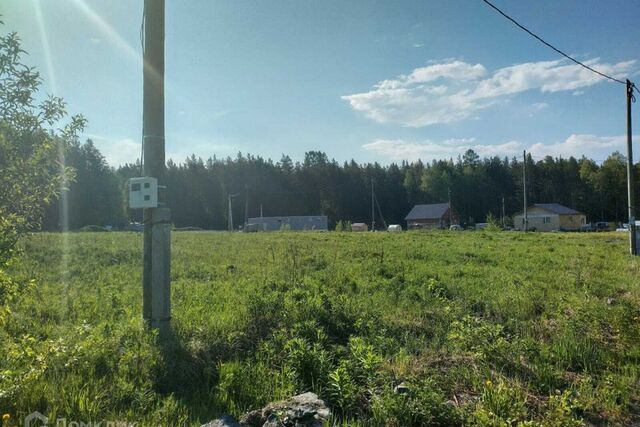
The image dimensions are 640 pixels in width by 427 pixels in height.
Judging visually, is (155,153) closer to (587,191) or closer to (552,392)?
(552,392)

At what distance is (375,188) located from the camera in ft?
333

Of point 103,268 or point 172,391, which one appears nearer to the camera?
point 172,391

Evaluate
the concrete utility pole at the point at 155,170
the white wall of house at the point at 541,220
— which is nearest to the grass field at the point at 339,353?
the concrete utility pole at the point at 155,170

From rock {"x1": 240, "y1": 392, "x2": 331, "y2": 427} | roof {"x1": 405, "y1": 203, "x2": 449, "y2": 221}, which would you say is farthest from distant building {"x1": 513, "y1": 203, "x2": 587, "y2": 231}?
rock {"x1": 240, "y1": 392, "x2": 331, "y2": 427}

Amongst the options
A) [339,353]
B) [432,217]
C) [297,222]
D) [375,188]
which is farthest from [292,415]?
[375,188]

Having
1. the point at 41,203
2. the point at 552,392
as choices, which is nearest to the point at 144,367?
the point at 41,203

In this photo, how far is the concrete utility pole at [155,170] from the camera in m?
5.13

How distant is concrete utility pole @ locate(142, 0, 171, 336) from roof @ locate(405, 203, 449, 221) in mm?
78924

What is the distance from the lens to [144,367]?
4289 millimetres

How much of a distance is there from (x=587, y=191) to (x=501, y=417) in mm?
103831

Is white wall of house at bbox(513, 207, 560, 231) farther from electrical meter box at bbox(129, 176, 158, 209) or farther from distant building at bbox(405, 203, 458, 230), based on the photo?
electrical meter box at bbox(129, 176, 158, 209)

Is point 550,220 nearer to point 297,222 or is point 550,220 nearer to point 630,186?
point 297,222

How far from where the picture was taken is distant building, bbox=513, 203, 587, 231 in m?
74.0

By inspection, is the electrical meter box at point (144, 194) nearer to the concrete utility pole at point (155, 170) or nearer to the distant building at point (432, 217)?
the concrete utility pole at point (155, 170)
